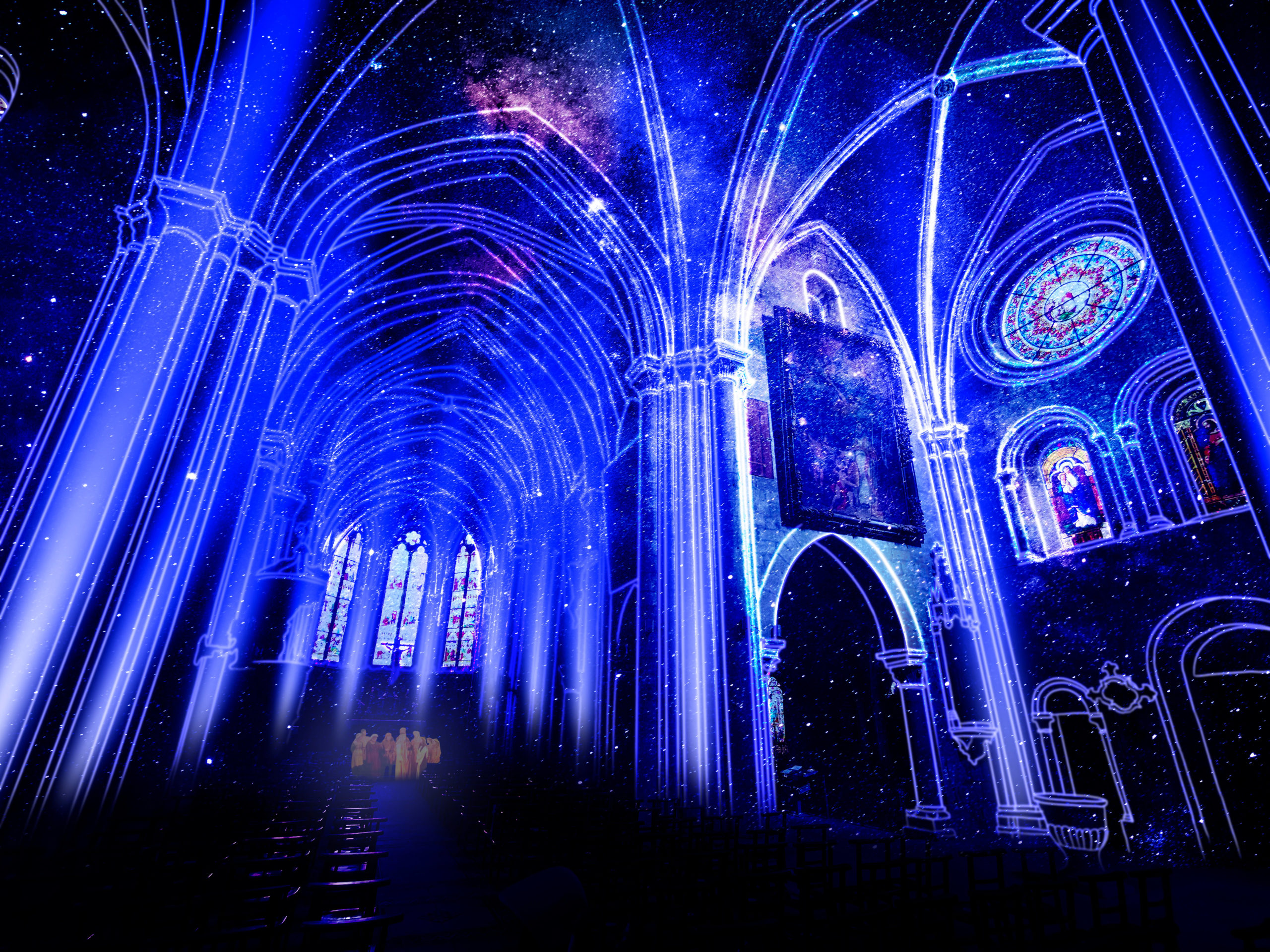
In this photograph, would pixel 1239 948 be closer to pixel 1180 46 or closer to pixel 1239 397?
pixel 1239 397

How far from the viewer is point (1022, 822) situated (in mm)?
9508

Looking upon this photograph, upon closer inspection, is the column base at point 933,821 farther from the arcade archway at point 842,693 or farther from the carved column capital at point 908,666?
the carved column capital at point 908,666

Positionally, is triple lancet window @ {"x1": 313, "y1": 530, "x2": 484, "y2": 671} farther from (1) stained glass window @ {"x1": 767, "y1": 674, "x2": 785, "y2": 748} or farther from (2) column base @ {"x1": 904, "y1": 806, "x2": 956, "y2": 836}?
(2) column base @ {"x1": 904, "y1": 806, "x2": 956, "y2": 836}

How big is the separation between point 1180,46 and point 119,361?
28.7 feet

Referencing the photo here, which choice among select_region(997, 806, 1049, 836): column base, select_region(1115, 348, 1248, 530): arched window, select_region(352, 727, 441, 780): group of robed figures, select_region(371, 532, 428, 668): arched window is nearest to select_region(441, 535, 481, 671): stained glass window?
select_region(371, 532, 428, 668): arched window

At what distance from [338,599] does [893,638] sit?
70.1ft

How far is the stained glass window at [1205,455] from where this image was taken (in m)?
8.62

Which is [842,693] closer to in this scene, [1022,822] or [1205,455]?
[1022,822]

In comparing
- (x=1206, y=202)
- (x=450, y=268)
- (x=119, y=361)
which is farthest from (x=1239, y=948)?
(x=450, y=268)

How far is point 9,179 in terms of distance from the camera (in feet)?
17.4

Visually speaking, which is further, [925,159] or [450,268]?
[450,268]

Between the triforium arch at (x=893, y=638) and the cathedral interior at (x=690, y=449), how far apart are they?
8 centimetres

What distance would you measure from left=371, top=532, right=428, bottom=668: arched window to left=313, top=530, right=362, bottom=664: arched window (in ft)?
4.48

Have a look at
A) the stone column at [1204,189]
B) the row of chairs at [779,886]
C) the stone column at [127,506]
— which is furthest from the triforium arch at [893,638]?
the stone column at [127,506]
